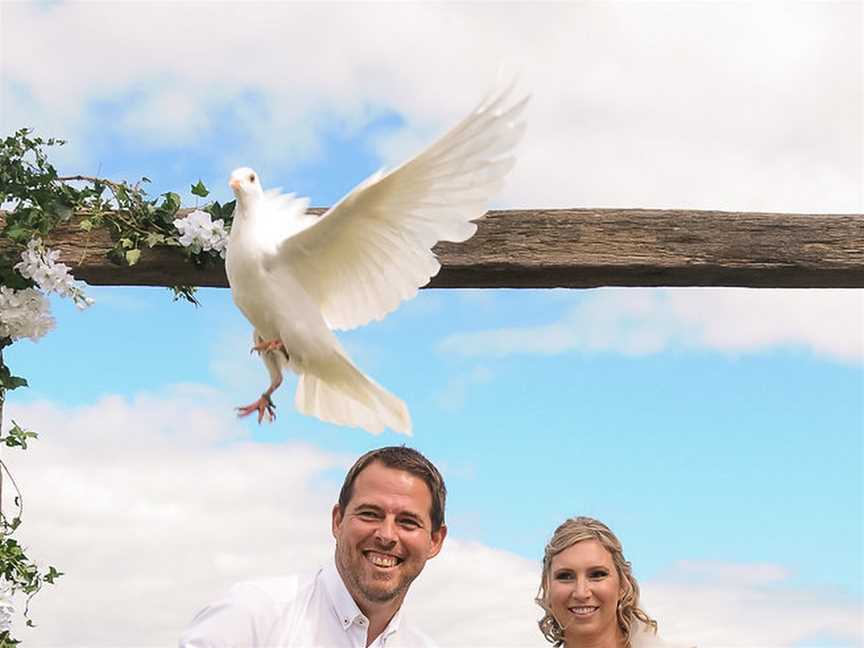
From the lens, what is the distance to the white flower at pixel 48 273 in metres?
3.26

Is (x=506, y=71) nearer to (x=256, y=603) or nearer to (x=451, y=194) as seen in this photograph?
(x=451, y=194)

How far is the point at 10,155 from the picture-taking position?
11.1ft

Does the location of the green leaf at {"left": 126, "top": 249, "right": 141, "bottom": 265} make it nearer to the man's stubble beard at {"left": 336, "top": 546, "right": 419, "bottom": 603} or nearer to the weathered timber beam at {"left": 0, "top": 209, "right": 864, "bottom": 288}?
the weathered timber beam at {"left": 0, "top": 209, "right": 864, "bottom": 288}

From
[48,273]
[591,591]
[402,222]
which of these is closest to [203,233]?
[48,273]

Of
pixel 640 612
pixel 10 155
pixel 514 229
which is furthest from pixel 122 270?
pixel 640 612

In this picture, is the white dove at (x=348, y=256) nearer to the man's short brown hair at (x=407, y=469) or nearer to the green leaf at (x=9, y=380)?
the man's short brown hair at (x=407, y=469)

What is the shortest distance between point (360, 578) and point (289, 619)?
172 mm

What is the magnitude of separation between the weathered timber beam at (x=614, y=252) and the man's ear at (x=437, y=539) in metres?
1.00

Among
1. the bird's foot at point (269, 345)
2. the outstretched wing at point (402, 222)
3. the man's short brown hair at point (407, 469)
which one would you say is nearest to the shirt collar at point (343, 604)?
the man's short brown hair at point (407, 469)

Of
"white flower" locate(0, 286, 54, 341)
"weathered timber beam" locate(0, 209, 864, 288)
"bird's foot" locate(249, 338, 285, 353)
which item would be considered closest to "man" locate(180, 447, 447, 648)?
"bird's foot" locate(249, 338, 285, 353)

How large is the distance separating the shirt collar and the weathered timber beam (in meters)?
1.12

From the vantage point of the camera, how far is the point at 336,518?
97.6 inches

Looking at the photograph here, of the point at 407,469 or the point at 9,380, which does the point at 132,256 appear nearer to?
the point at 9,380

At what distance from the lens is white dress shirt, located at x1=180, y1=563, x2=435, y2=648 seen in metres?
2.32
